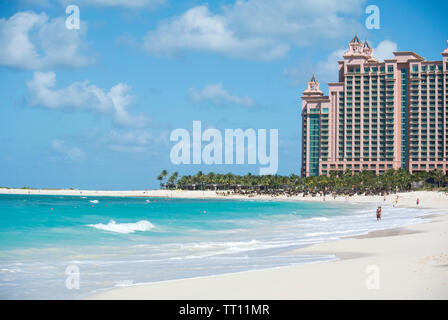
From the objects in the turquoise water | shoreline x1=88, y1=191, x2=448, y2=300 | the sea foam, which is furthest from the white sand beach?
the sea foam

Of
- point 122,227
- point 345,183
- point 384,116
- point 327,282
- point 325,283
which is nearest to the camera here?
point 325,283

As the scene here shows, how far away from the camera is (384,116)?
475ft

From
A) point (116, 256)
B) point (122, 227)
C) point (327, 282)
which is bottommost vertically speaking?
point (122, 227)

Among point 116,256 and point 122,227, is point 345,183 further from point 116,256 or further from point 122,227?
point 116,256

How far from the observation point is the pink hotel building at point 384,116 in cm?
14100

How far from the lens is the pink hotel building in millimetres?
141000

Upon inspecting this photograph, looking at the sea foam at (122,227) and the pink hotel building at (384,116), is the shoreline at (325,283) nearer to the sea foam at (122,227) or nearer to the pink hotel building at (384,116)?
the sea foam at (122,227)

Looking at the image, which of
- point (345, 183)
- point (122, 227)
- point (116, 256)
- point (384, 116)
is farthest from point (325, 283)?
point (384, 116)

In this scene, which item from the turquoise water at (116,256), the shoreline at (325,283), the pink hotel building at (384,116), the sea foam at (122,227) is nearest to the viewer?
the shoreline at (325,283)

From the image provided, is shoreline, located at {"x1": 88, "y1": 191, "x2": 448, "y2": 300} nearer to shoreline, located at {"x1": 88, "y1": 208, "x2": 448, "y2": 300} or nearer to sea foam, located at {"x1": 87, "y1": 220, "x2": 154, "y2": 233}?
shoreline, located at {"x1": 88, "y1": 208, "x2": 448, "y2": 300}

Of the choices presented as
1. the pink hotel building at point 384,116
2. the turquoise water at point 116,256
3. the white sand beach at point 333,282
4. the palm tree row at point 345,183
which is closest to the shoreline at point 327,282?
the white sand beach at point 333,282

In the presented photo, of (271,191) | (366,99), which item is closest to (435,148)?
(366,99)
